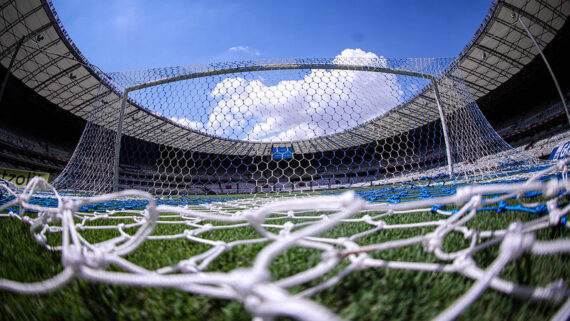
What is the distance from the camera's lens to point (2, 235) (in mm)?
756

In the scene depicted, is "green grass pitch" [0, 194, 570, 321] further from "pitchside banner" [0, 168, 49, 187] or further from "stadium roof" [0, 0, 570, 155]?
"pitchside banner" [0, 168, 49, 187]

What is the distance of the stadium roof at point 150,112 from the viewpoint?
12.9 ft

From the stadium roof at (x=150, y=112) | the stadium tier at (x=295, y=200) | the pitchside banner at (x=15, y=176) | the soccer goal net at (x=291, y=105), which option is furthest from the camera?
Result: the pitchside banner at (x=15, y=176)

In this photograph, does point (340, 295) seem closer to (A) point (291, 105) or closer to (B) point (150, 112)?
(A) point (291, 105)

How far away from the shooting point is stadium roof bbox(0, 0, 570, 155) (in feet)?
12.9

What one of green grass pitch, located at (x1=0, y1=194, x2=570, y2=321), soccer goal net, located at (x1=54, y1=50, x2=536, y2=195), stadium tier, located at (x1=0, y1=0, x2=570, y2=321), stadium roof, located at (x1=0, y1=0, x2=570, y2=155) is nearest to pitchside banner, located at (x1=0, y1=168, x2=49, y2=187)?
stadium tier, located at (x1=0, y1=0, x2=570, y2=321)

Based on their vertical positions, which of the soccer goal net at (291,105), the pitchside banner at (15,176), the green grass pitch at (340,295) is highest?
the soccer goal net at (291,105)

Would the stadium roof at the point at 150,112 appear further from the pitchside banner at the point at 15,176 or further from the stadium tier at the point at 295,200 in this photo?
the pitchside banner at the point at 15,176

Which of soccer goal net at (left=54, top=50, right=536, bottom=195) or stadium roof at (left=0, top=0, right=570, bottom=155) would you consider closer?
soccer goal net at (left=54, top=50, right=536, bottom=195)

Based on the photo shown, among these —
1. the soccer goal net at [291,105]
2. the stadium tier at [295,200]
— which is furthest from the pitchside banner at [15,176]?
the soccer goal net at [291,105]

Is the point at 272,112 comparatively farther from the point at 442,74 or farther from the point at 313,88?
the point at 442,74

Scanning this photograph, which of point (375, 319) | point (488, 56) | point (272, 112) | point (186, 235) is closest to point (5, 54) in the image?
point (272, 112)

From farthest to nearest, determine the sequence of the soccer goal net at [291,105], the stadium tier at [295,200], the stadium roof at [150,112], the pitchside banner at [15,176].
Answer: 1. the pitchside banner at [15,176]
2. the stadium roof at [150,112]
3. the soccer goal net at [291,105]
4. the stadium tier at [295,200]

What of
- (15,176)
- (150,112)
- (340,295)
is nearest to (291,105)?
(340,295)
